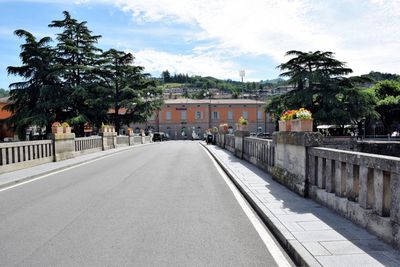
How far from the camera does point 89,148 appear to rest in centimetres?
2552

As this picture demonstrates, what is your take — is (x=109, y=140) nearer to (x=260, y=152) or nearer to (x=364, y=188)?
(x=260, y=152)

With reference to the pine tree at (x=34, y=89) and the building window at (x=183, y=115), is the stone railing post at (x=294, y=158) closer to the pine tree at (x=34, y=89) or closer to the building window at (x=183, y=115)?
the pine tree at (x=34, y=89)

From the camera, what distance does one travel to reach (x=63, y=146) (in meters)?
19.3

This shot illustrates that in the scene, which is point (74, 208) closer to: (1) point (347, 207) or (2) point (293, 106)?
(1) point (347, 207)

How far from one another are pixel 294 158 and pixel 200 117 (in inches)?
3191

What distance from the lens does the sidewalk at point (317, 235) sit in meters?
4.04

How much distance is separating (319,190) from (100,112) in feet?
141

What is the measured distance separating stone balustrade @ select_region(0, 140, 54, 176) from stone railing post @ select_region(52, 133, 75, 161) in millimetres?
416

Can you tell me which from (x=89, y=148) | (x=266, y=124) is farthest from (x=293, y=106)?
(x=266, y=124)

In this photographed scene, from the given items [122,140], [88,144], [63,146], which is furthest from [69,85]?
[63,146]

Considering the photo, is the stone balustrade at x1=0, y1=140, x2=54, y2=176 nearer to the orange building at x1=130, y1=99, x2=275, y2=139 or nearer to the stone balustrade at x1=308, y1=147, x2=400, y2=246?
the stone balustrade at x1=308, y1=147, x2=400, y2=246

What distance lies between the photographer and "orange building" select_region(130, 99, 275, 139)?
89.0 m

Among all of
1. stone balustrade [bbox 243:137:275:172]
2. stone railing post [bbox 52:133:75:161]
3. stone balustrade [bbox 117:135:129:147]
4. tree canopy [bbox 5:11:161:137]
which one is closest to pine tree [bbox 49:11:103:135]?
tree canopy [bbox 5:11:161:137]

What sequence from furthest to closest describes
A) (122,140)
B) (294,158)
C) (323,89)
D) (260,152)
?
(323,89) < (122,140) < (260,152) < (294,158)
